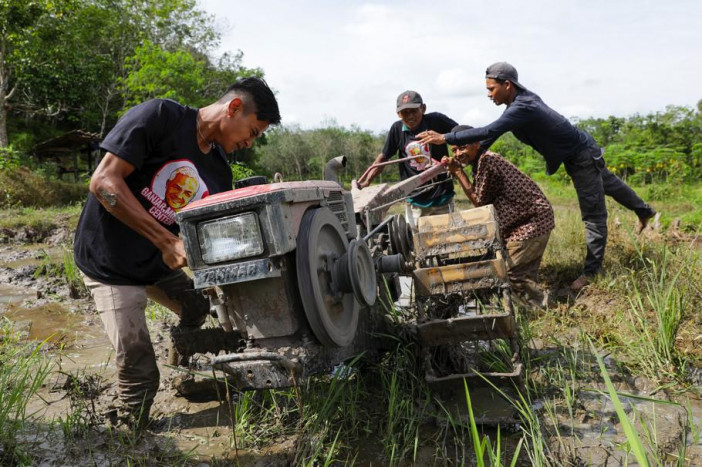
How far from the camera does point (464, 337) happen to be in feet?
10.4

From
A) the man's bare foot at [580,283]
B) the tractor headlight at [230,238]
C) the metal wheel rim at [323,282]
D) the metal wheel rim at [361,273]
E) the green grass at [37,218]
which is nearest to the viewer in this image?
the tractor headlight at [230,238]

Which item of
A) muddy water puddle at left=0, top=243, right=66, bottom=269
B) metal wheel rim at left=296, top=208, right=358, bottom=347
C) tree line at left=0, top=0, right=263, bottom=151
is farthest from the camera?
tree line at left=0, top=0, right=263, bottom=151

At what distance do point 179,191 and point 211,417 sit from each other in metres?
1.30

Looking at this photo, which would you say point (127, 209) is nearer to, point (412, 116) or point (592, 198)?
point (412, 116)

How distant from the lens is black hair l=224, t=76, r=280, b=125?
287 cm

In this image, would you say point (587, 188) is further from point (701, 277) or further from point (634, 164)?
point (634, 164)

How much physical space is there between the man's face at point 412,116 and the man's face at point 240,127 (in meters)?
2.70

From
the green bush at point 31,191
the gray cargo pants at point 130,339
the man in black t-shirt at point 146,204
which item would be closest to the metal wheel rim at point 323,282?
the man in black t-shirt at point 146,204

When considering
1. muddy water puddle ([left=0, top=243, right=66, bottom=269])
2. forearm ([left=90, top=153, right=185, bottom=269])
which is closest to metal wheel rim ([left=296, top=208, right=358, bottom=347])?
forearm ([left=90, top=153, right=185, bottom=269])

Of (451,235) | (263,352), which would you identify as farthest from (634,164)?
(263,352)

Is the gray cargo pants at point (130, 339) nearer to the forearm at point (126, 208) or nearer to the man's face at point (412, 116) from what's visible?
the forearm at point (126, 208)

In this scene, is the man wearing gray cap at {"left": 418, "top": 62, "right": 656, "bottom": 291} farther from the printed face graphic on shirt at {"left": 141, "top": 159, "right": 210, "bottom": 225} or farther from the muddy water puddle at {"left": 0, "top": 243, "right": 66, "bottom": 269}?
the muddy water puddle at {"left": 0, "top": 243, "right": 66, "bottom": 269}

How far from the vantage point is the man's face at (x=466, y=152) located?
474 centimetres

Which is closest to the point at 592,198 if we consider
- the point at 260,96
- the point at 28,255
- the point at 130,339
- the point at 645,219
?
the point at 645,219
